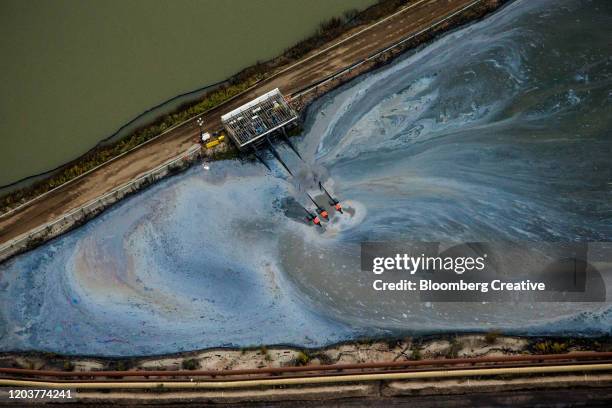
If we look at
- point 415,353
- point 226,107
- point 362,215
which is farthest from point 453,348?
point 226,107

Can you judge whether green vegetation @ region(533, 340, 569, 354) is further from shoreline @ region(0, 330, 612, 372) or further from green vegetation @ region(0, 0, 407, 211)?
green vegetation @ region(0, 0, 407, 211)

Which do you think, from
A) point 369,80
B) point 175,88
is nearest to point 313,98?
point 369,80

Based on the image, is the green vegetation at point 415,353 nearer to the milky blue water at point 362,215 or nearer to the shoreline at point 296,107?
the milky blue water at point 362,215

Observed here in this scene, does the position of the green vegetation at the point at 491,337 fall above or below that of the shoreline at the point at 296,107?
below

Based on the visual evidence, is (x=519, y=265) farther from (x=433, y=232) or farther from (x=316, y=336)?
(x=316, y=336)

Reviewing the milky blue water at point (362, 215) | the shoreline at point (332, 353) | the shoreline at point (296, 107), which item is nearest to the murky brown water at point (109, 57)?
the shoreline at point (296, 107)

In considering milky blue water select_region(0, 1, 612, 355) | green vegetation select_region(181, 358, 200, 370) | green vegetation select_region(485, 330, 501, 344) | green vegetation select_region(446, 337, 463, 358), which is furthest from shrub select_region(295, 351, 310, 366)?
green vegetation select_region(485, 330, 501, 344)

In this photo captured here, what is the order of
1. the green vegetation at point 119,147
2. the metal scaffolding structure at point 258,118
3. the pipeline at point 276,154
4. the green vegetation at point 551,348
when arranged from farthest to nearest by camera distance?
the green vegetation at point 119,147 < the pipeline at point 276,154 < the metal scaffolding structure at point 258,118 < the green vegetation at point 551,348
